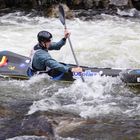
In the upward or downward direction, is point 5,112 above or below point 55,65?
below

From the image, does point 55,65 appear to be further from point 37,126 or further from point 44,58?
point 37,126

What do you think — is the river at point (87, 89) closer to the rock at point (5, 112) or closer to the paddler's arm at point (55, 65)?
the rock at point (5, 112)

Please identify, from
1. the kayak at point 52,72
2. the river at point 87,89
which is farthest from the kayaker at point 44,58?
the river at point 87,89

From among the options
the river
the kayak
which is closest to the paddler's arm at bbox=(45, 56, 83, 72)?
the kayak

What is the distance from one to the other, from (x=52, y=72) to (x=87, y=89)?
0.71m

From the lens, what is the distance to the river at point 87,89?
18.6 ft

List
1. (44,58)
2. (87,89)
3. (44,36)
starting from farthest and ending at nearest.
A: (87,89), (44,58), (44,36)

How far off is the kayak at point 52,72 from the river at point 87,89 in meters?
0.11

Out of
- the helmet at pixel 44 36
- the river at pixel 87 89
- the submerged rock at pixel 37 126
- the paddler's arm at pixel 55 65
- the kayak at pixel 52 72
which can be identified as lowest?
the river at pixel 87 89

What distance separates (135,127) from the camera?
5.69 metres

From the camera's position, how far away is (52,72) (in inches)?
296

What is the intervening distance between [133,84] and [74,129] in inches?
87.1

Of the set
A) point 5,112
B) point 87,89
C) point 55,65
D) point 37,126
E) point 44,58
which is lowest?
point 87,89

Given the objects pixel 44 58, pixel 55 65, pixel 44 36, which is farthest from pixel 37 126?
pixel 44 36
